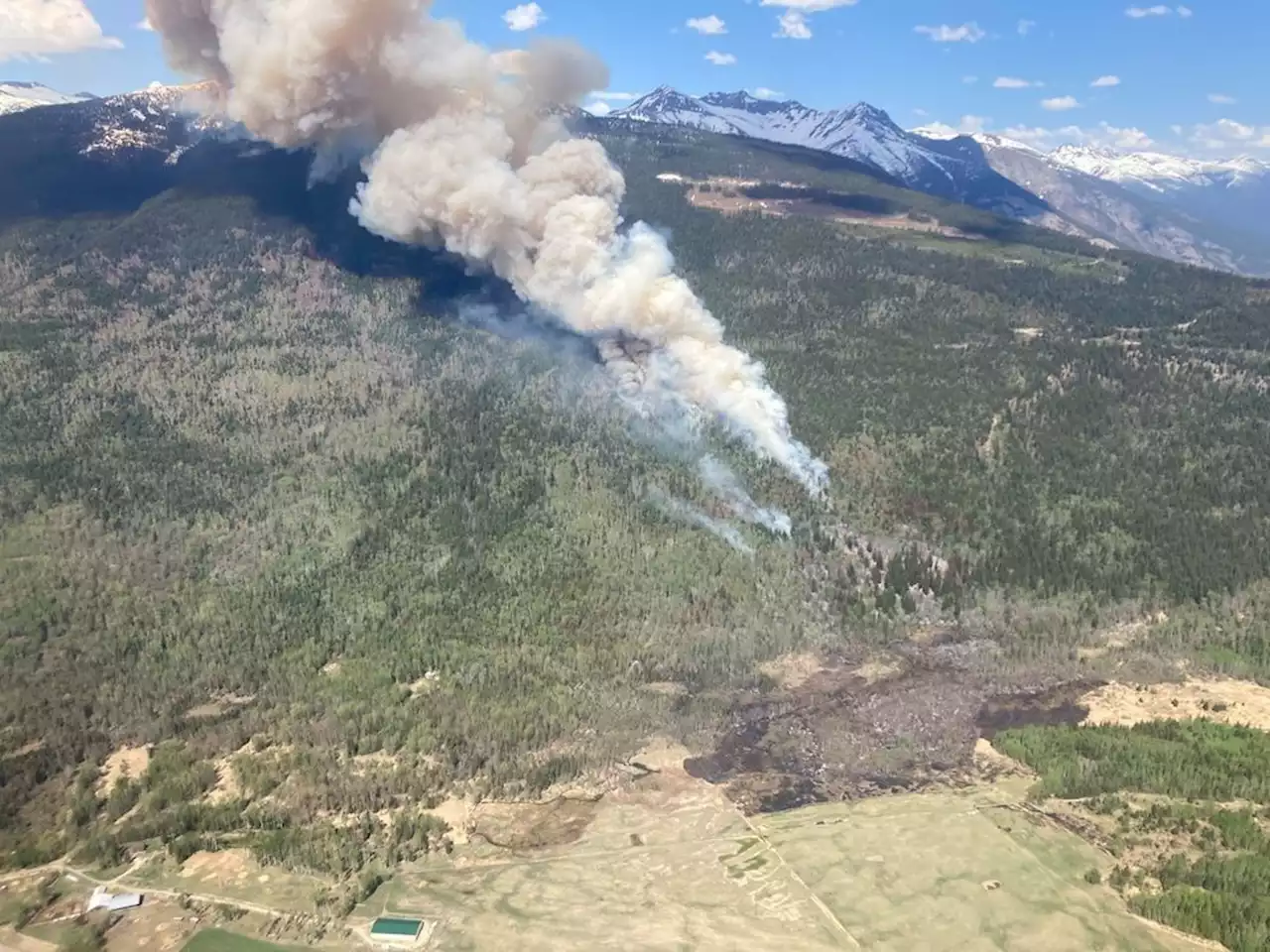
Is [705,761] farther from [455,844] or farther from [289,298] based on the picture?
[289,298]

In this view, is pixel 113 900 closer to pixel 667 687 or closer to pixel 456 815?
pixel 456 815

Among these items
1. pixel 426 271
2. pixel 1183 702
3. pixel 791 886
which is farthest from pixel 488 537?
pixel 426 271

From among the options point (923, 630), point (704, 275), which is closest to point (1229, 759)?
point (923, 630)

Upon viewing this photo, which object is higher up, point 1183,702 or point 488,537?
point 488,537

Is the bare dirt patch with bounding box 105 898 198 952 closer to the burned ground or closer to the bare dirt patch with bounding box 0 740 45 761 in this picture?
the bare dirt patch with bounding box 0 740 45 761

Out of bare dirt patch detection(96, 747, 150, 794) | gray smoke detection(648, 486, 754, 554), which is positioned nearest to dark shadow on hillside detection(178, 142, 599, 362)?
gray smoke detection(648, 486, 754, 554)

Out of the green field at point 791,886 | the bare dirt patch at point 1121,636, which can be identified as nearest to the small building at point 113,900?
the green field at point 791,886
